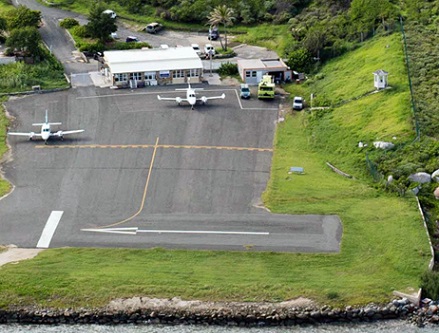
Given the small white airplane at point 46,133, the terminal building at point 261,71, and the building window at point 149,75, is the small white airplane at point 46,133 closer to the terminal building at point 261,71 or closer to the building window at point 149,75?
the building window at point 149,75

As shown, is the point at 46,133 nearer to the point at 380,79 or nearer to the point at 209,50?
the point at 209,50

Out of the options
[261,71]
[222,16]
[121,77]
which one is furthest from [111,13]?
[261,71]

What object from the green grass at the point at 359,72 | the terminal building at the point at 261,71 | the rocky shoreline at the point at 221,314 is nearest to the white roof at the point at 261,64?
the terminal building at the point at 261,71

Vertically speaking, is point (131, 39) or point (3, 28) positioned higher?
point (3, 28)

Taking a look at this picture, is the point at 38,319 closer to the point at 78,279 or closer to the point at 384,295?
the point at 78,279

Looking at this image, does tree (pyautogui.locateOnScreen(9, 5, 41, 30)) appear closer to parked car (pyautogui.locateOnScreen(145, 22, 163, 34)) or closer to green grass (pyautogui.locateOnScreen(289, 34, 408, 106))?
parked car (pyautogui.locateOnScreen(145, 22, 163, 34))

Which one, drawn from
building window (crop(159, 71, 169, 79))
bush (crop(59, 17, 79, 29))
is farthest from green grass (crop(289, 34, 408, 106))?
bush (crop(59, 17, 79, 29))
